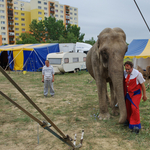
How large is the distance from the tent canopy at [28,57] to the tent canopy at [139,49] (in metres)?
9.65

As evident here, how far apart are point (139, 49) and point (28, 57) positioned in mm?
11723

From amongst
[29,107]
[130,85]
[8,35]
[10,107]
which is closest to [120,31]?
[130,85]

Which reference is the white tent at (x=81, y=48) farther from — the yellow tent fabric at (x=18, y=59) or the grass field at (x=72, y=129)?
the grass field at (x=72, y=129)

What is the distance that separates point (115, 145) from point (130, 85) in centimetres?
138

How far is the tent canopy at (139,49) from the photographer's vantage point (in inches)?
420

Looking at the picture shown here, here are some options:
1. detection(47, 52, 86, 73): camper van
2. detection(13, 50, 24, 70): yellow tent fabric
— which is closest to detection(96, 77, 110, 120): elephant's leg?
detection(47, 52, 86, 73): camper van

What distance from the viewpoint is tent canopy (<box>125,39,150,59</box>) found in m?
10.7

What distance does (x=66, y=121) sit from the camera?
498 cm

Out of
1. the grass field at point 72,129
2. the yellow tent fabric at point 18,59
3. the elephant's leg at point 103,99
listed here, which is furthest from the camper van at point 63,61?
the elephant's leg at point 103,99

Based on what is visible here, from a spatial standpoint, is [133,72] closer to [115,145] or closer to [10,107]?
[115,145]

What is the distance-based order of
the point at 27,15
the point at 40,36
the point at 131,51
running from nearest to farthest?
the point at 131,51 → the point at 40,36 → the point at 27,15

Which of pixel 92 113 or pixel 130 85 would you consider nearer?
pixel 130 85

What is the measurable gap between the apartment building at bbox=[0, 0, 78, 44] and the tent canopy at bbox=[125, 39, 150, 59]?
58.2 meters

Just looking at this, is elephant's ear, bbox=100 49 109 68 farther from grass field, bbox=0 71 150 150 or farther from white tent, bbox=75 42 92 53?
white tent, bbox=75 42 92 53
